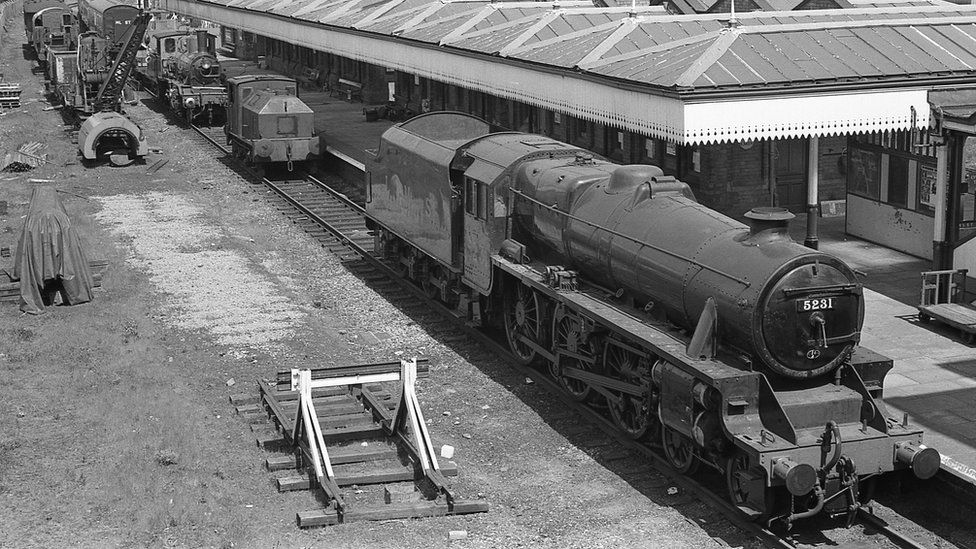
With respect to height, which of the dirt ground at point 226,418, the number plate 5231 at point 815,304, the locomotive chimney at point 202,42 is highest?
A: the locomotive chimney at point 202,42

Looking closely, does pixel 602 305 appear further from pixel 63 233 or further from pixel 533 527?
pixel 63 233

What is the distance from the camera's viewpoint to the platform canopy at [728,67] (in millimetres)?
Result: 16953

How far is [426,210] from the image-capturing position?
18.6 metres

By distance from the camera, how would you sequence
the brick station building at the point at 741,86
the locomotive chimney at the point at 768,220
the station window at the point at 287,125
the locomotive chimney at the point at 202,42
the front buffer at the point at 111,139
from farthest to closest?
1. the locomotive chimney at the point at 202,42
2. the front buffer at the point at 111,139
3. the station window at the point at 287,125
4. the brick station building at the point at 741,86
5. the locomotive chimney at the point at 768,220

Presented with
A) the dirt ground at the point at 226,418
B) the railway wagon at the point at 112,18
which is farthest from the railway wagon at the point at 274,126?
the railway wagon at the point at 112,18

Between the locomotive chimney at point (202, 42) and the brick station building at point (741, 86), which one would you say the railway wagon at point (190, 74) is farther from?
the brick station building at point (741, 86)

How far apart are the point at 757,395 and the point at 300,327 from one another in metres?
8.85

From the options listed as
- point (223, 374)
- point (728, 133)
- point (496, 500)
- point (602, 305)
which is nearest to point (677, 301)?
point (602, 305)

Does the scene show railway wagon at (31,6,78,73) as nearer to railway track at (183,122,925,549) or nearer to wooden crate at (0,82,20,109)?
wooden crate at (0,82,20,109)

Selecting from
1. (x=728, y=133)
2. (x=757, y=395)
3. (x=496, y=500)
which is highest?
(x=728, y=133)

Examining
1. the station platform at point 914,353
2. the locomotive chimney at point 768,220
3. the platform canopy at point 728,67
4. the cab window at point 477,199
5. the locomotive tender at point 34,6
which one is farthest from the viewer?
the locomotive tender at point 34,6

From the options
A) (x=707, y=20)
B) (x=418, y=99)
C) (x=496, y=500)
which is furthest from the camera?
(x=418, y=99)

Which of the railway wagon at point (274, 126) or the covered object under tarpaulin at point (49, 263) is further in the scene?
the railway wagon at point (274, 126)

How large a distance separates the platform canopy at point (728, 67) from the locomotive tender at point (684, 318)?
69.1 inches
